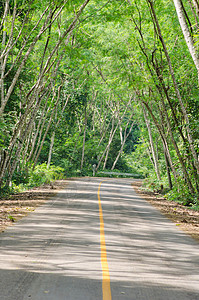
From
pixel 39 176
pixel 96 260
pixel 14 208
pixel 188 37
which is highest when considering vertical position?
pixel 188 37

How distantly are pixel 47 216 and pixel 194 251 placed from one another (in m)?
5.27

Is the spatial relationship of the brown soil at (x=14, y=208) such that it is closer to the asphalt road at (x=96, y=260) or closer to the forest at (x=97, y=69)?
the asphalt road at (x=96, y=260)


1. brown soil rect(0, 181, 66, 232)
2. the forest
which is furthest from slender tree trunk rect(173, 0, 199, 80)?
brown soil rect(0, 181, 66, 232)

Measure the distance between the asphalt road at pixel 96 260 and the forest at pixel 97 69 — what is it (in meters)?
4.89

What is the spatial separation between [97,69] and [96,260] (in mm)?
30276

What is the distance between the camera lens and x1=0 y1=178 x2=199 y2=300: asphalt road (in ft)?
17.6

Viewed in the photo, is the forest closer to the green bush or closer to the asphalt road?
the green bush

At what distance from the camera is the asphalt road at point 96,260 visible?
5367 mm

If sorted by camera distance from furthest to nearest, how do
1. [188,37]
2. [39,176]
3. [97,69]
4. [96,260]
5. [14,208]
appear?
[97,69] → [39,176] → [14,208] → [188,37] → [96,260]

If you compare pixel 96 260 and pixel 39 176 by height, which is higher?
pixel 39 176

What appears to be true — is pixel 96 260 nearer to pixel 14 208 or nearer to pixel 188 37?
pixel 188 37

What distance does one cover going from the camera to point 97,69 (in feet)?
117

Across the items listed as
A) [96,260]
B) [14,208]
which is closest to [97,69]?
[14,208]

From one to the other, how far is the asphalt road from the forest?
4.89m
